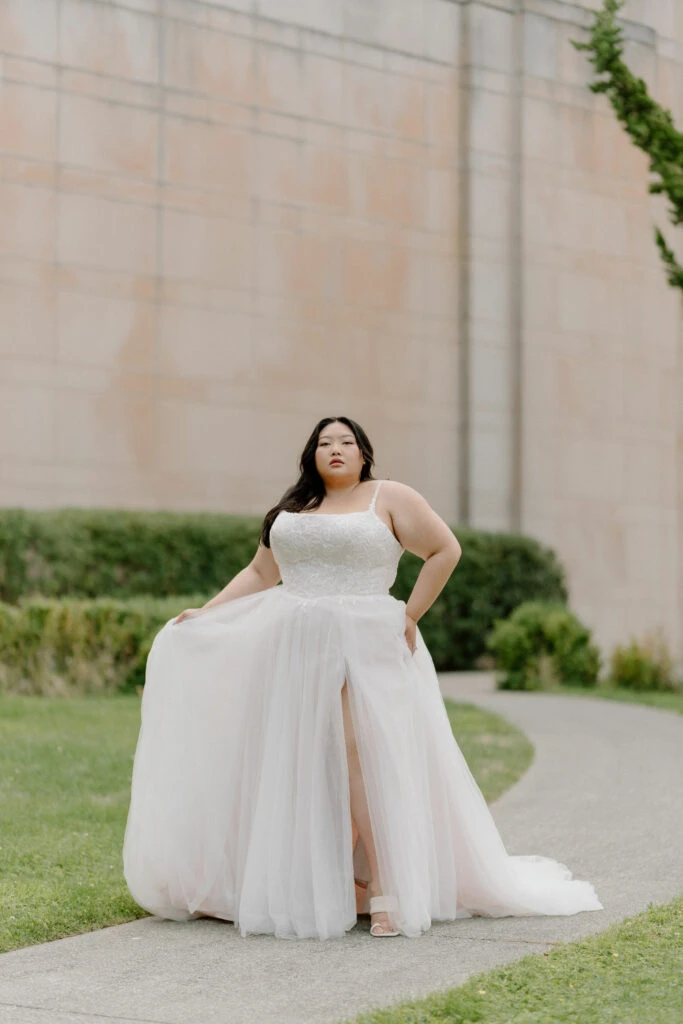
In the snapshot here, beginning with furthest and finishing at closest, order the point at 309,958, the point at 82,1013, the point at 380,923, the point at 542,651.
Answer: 1. the point at 542,651
2. the point at 380,923
3. the point at 309,958
4. the point at 82,1013

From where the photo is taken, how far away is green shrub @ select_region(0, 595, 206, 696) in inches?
559

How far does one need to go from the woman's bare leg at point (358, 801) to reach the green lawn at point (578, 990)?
0.90 m

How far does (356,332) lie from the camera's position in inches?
782

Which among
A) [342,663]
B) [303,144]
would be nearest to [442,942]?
[342,663]

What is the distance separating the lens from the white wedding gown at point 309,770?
6203mm

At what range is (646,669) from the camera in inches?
710

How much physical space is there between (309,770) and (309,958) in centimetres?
83

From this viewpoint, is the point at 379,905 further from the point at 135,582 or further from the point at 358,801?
the point at 135,582

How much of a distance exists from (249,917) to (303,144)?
48.6 ft

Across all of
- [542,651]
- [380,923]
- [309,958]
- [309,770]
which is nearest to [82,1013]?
[309,958]

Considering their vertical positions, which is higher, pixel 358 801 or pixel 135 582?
pixel 135 582

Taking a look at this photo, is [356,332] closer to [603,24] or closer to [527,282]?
[527,282]

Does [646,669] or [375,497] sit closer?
[375,497]

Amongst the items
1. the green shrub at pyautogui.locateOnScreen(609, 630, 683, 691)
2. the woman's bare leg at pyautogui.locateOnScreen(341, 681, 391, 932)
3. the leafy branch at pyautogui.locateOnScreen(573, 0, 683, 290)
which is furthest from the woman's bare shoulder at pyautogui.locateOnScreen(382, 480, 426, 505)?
the green shrub at pyautogui.locateOnScreen(609, 630, 683, 691)
